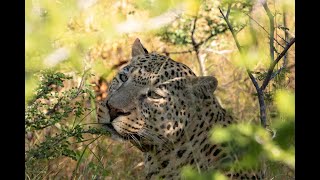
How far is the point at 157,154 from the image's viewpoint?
5.04m

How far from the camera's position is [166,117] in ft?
16.4

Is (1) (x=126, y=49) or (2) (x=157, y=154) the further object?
(1) (x=126, y=49)

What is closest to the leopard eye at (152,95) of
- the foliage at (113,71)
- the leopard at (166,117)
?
the leopard at (166,117)

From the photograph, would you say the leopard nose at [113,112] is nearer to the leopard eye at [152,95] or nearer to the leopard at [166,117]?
the leopard at [166,117]

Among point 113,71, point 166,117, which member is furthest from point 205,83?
point 113,71

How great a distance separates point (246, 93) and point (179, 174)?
Answer: 12.1 feet

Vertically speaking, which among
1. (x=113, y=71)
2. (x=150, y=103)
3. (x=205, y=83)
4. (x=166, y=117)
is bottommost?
(x=113, y=71)

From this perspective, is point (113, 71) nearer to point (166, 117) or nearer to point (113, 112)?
point (166, 117)

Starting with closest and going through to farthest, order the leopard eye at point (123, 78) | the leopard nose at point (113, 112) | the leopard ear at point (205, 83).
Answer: the leopard nose at point (113, 112)
the leopard ear at point (205, 83)
the leopard eye at point (123, 78)

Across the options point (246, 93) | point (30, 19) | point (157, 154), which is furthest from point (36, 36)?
point (246, 93)

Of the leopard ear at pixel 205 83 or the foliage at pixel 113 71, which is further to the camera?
the leopard ear at pixel 205 83

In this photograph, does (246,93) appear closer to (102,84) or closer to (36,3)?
(102,84)

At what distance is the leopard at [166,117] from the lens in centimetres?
488
